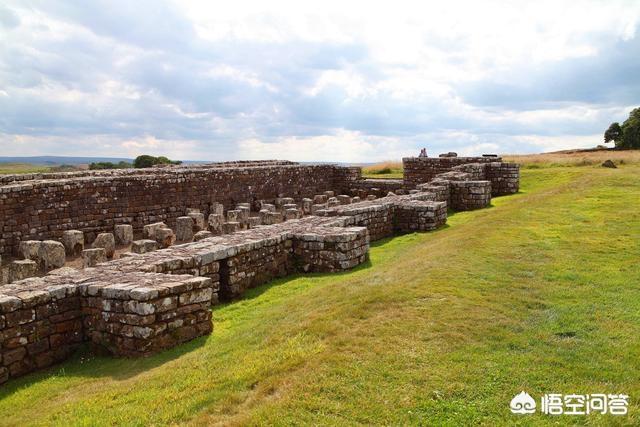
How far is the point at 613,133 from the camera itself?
2387 inches

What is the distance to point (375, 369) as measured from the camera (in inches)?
240

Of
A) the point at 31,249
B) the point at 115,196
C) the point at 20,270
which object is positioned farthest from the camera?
the point at 115,196

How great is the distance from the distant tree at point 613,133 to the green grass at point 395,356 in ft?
185

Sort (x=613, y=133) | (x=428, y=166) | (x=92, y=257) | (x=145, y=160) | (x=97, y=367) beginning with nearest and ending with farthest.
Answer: (x=97, y=367)
(x=92, y=257)
(x=428, y=166)
(x=145, y=160)
(x=613, y=133)

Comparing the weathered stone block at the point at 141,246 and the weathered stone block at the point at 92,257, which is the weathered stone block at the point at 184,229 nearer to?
the weathered stone block at the point at 141,246

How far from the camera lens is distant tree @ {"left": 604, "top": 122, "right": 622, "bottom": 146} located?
197 ft

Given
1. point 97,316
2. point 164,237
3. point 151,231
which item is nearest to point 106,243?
point 164,237

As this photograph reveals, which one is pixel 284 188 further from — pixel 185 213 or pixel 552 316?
pixel 552 316

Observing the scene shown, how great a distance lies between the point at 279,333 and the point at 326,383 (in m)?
1.94

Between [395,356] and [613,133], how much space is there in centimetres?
6379

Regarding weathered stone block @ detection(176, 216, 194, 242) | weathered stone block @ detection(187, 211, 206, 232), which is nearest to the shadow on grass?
weathered stone block @ detection(176, 216, 194, 242)

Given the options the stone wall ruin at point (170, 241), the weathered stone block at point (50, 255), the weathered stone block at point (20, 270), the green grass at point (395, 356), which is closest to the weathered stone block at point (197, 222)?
the stone wall ruin at point (170, 241)

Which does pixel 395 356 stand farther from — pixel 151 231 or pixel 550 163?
pixel 550 163

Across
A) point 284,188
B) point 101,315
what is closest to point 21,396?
point 101,315
